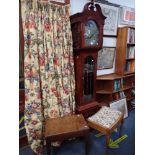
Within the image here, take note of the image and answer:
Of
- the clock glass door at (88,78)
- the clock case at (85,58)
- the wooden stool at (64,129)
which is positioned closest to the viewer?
the wooden stool at (64,129)

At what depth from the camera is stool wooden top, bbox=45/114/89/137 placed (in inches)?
65.1

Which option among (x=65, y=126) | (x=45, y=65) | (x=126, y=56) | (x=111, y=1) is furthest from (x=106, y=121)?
(x=111, y=1)

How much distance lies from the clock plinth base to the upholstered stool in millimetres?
106

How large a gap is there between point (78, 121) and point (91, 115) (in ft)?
1.39

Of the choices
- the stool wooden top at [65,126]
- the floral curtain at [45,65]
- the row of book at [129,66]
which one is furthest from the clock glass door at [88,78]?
the row of book at [129,66]

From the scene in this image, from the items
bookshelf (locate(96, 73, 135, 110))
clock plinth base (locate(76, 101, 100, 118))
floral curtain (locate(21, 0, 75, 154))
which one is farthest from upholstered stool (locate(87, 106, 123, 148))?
bookshelf (locate(96, 73, 135, 110))

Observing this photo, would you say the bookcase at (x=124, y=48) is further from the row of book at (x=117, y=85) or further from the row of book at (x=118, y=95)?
the row of book at (x=118, y=95)

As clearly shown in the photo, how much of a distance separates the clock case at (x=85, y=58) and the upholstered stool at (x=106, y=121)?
0.18m

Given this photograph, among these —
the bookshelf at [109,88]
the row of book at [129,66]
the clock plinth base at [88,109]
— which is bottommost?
the clock plinth base at [88,109]

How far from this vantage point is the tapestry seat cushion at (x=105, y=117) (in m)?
1.90

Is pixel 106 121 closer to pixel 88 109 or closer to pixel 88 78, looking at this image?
pixel 88 109

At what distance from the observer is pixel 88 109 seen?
2170 mm

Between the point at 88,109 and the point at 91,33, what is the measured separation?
1.04m
